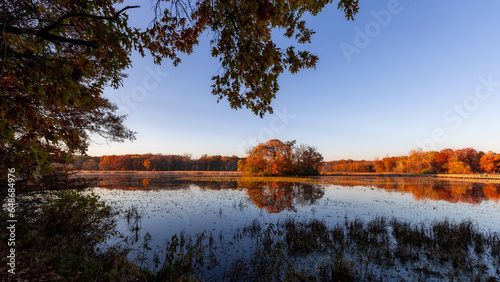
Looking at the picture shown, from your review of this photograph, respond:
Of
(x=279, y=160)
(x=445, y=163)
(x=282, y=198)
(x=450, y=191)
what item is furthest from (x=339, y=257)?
(x=445, y=163)

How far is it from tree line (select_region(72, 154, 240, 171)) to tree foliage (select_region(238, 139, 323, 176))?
5302 cm

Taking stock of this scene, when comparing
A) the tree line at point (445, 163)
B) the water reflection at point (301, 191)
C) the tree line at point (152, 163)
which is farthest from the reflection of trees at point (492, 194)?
the tree line at point (152, 163)

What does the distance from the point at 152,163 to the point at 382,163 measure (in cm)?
12586

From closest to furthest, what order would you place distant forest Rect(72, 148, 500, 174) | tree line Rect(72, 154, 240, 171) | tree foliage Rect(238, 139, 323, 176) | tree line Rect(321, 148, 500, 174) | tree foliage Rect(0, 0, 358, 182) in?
1. tree foliage Rect(0, 0, 358, 182)
2. tree foliage Rect(238, 139, 323, 176)
3. tree line Rect(321, 148, 500, 174)
4. distant forest Rect(72, 148, 500, 174)
5. tree line Rect(72, 154, 240, 171)

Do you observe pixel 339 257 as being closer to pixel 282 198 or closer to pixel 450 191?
pixel 282 198

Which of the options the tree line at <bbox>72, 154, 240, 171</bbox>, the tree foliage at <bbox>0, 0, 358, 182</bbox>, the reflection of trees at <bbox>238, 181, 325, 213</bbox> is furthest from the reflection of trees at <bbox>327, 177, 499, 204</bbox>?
the tree line at <bbox>72, 154, 240, 171</bbox>

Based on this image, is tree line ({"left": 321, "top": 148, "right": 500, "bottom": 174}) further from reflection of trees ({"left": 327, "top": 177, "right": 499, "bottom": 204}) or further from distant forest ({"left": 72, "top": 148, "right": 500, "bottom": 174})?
reflection of trees ({"left": 327, "top": 177, "right": 499, "bottom": 204})

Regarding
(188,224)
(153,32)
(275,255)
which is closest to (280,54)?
(153,32)

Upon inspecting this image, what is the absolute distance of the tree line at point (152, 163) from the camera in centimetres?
10500

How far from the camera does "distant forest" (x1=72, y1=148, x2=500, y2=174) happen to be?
74.0 metres

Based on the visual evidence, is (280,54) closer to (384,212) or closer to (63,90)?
(63,90)

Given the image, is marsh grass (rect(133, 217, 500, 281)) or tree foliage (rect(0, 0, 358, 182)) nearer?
tree foliage (rect(0, 0, 358, 182))

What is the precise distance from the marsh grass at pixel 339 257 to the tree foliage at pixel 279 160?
50.8 metres

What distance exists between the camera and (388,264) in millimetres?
6504
